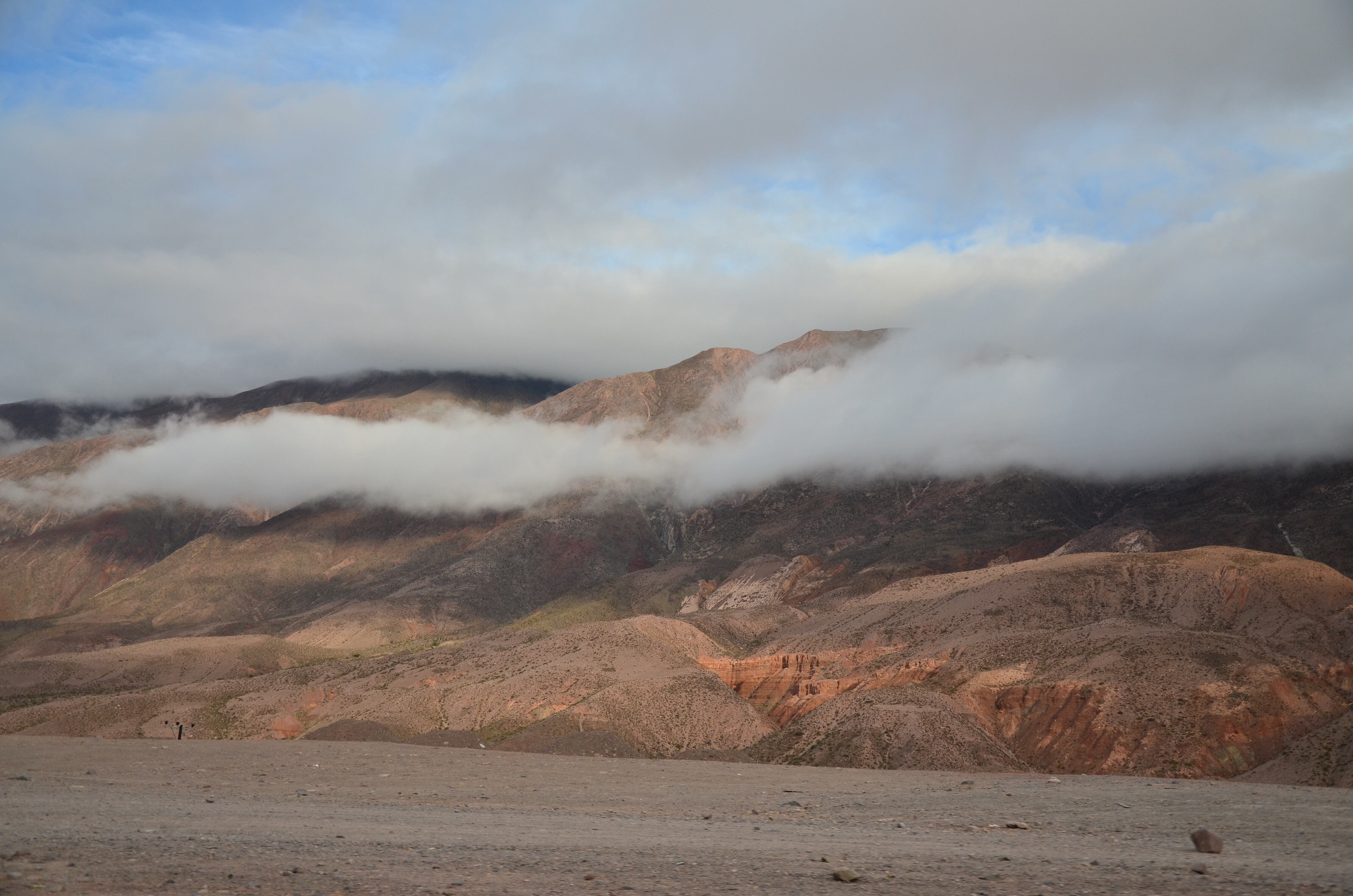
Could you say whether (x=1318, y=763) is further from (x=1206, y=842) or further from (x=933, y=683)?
(x=1206, y=842)

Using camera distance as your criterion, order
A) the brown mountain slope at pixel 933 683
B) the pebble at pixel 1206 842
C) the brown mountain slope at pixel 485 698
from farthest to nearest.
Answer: the brown mountain slope at pixel 485 698 < the brown mountain slope at pixel 933 683 < the pebble at pixel 1206 842

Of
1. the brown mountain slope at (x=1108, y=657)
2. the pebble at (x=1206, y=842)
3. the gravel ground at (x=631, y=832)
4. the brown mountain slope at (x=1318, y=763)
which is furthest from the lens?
the brown mountain slope at (x=1108, y=657)

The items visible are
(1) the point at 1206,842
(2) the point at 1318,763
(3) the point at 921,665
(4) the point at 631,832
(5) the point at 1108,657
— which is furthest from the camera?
(3) the point at 921,665

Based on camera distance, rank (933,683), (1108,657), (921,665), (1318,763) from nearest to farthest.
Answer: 1. (1318,763)
2. (1108,657)
3. (933,683)
4. (921,665)

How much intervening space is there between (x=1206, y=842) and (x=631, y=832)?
1212 centimetres

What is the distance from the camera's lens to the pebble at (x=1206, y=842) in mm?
17844

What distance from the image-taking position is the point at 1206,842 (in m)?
18.0

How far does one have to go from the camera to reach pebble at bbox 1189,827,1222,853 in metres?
17.8

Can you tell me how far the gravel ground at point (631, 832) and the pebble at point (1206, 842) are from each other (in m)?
0.17

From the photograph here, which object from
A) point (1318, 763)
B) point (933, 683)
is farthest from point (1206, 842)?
point (933, 683)

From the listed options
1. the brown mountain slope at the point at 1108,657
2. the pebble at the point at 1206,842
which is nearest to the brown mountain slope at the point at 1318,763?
the brown mountain slope at the point at 1108,657

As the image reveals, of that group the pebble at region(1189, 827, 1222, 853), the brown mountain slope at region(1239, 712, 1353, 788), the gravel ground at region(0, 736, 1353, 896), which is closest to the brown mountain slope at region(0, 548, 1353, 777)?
the brown mountain slope at region(1239, 712, 1353, 788)

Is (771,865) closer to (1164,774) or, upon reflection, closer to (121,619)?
(1164,774)

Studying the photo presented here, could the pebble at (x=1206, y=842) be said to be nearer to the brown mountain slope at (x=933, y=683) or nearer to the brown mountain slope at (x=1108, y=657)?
the brown mountain slope at (x=933, y=683)
